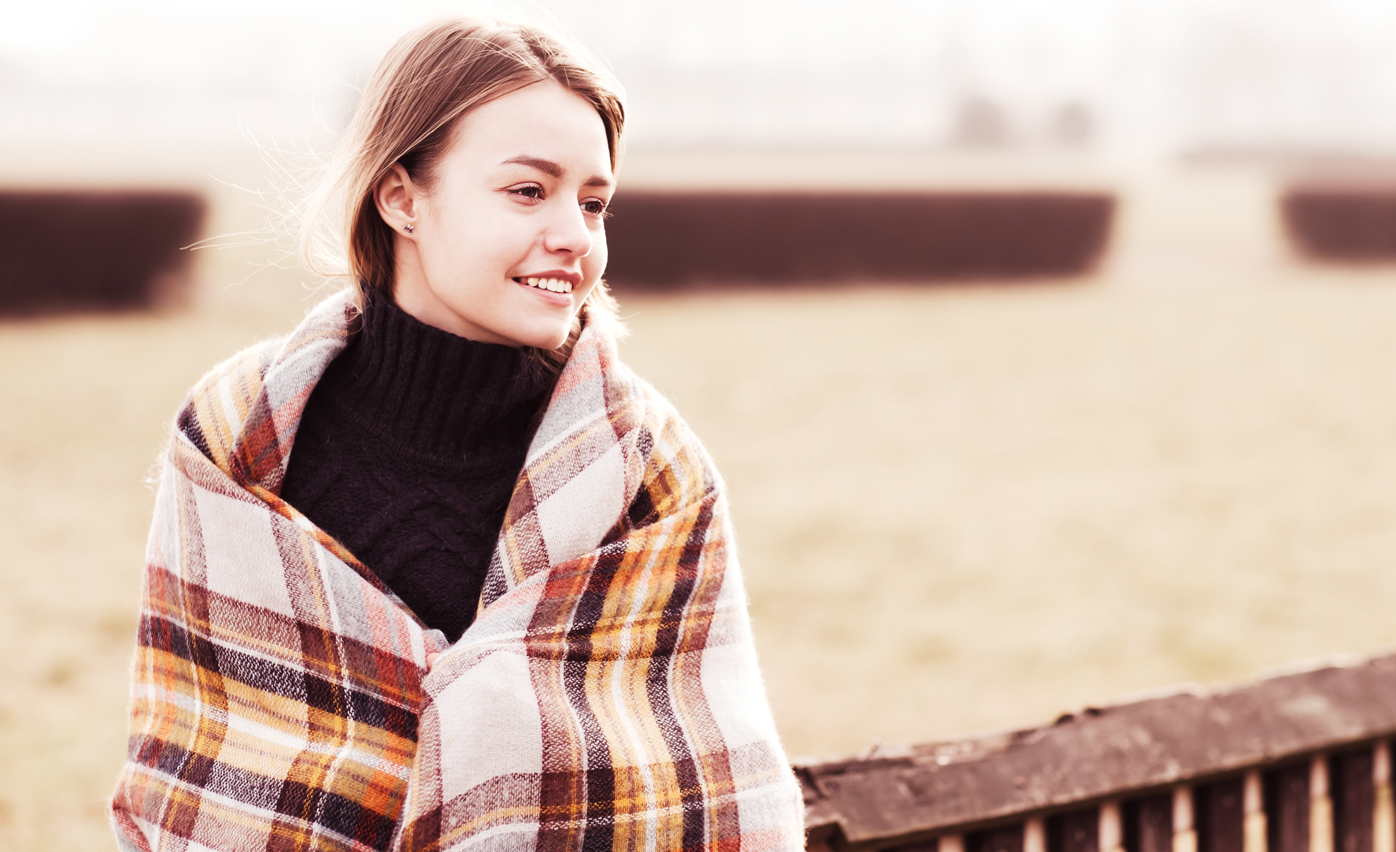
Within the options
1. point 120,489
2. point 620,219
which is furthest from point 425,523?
point 620,219

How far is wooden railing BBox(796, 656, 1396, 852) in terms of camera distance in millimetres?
1677

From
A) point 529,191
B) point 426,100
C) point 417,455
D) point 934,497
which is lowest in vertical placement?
point 934,497

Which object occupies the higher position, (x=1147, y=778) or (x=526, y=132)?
(x=526, y=132)

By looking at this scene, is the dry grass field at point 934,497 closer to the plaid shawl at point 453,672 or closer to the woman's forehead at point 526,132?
the plaid shawl at point 453,672

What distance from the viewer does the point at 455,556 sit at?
146 cm

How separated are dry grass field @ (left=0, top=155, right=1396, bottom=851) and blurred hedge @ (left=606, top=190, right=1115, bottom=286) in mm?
1218

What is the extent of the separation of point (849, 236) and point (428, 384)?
14.5m

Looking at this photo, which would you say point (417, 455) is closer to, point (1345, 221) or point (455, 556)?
point (455, 556)

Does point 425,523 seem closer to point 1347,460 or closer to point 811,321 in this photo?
point 1347,460

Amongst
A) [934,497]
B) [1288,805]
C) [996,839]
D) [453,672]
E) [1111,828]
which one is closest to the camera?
[453,672]

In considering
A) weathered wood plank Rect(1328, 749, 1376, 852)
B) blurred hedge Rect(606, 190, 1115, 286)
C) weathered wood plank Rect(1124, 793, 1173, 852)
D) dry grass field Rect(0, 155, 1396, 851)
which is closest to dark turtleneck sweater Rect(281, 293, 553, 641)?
weathered wood plank Rect(1124, 793, 1173, 852)

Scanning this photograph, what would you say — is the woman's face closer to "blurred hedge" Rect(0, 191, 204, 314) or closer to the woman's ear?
the woman's ear

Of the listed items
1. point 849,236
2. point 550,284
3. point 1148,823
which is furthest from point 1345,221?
point 550,284

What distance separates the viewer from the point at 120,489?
6.54 meters
